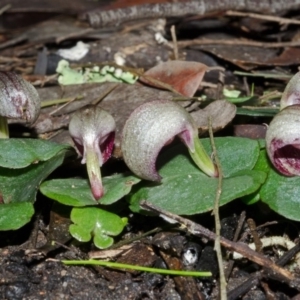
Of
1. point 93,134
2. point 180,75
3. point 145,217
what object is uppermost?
point 93,134

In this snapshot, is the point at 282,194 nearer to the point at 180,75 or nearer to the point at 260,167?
the point at 260,167

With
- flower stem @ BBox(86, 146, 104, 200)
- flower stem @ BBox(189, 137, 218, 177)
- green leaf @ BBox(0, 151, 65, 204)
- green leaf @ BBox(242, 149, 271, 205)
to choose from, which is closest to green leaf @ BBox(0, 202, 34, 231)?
green leaf @ BBox(0, 151, 65, 204)

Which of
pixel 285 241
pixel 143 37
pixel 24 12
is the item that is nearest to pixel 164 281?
pixel 285 241

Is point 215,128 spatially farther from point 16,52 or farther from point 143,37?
point 16,52

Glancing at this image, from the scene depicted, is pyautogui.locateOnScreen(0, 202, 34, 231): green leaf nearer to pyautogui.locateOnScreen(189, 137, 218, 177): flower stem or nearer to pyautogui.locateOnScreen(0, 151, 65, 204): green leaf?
pyautogui.locateOnScreen(0, 151, 65, 204): green leaf

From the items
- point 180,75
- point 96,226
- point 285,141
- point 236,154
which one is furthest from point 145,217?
point 180,75

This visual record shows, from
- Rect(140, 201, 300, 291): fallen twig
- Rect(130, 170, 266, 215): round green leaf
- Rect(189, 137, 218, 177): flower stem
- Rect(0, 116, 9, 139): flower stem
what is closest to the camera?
Rect(140, 201, 300, 291): fallen twig
